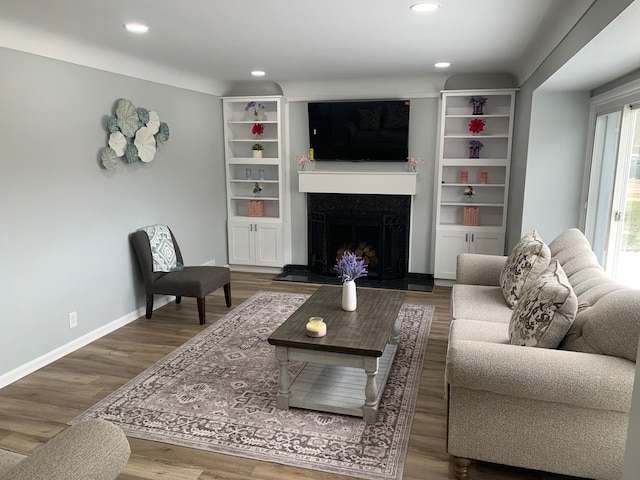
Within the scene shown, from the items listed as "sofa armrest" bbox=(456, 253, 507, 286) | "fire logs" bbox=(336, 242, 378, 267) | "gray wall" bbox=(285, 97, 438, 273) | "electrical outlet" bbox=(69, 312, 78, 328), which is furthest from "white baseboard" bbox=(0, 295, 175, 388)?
"sofa armrest" bbox=(456, 253, 507, 286)

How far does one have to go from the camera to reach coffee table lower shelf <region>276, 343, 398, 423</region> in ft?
9.16

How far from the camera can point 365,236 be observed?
5.98 m

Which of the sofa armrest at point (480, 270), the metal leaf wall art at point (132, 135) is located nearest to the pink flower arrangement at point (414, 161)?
the sofa armrest at point (480, 270)

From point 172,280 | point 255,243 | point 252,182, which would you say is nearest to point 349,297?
point 172,280

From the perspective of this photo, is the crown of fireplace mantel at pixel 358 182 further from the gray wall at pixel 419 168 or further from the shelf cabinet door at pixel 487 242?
the shelf cabinet door at pixel 487 242

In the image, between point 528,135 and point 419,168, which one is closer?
point 528,135

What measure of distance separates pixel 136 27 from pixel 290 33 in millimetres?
1094

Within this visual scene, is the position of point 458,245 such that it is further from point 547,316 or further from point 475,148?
point 547,316

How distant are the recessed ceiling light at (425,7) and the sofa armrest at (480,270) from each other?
2.08 meters

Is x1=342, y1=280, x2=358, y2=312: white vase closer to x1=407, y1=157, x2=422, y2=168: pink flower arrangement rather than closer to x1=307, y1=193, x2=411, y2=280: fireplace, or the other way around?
x1=307, y1=193, x2=411, y2=280: fireplace

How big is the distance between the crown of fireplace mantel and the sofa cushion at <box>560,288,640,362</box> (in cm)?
342

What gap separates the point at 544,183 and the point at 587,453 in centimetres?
283

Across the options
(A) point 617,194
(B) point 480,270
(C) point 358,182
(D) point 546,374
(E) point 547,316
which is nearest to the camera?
(D) point 546,374

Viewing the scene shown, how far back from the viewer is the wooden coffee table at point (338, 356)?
2.78 meters
